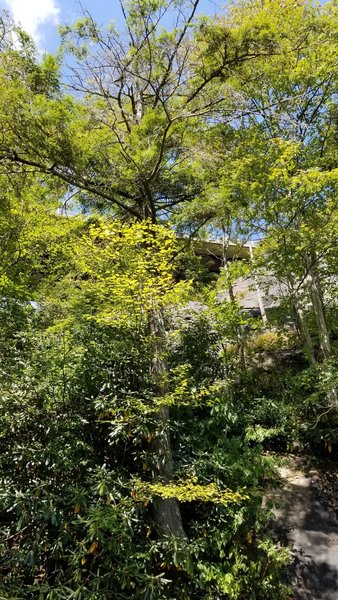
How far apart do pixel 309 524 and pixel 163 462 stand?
2.34 metres

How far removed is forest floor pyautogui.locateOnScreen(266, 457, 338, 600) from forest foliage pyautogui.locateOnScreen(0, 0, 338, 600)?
0.26m

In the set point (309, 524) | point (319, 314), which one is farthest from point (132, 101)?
point (309, 524)

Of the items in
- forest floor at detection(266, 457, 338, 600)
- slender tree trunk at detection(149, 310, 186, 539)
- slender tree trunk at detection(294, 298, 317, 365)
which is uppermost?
slender tree trunk at detection(294, 298, 317, 365)

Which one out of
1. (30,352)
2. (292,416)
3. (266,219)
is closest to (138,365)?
(30,352)

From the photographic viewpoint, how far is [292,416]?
5707 mm

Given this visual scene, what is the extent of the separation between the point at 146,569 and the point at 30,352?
2.45 meters

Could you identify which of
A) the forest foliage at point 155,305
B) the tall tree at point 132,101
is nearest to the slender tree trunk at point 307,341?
the forest foliage at point 155,305

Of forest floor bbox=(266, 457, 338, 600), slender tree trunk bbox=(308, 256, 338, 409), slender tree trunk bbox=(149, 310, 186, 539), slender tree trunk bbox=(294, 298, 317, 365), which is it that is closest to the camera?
slender tree trunk bbox=(149, 310, 186, 539)

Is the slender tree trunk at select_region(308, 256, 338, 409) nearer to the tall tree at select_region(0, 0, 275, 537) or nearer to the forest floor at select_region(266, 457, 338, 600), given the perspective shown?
the forest floor at select_region(266, 457, 338, 600)

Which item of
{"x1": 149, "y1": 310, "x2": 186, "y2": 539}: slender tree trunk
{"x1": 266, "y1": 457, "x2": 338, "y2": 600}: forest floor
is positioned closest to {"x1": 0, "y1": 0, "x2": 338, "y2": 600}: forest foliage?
{"x1": 149, "y1": 310, "x2": 186, "y2": 539}: slender tree trunk

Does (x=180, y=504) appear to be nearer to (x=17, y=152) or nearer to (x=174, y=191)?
(x=17, y=152)

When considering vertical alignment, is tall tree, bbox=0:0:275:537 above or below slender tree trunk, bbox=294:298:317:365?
above

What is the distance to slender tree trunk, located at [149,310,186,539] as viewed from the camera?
390cm

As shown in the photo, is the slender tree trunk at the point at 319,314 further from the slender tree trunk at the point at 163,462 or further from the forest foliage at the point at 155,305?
the slender tree trunk at the point at 163,462
